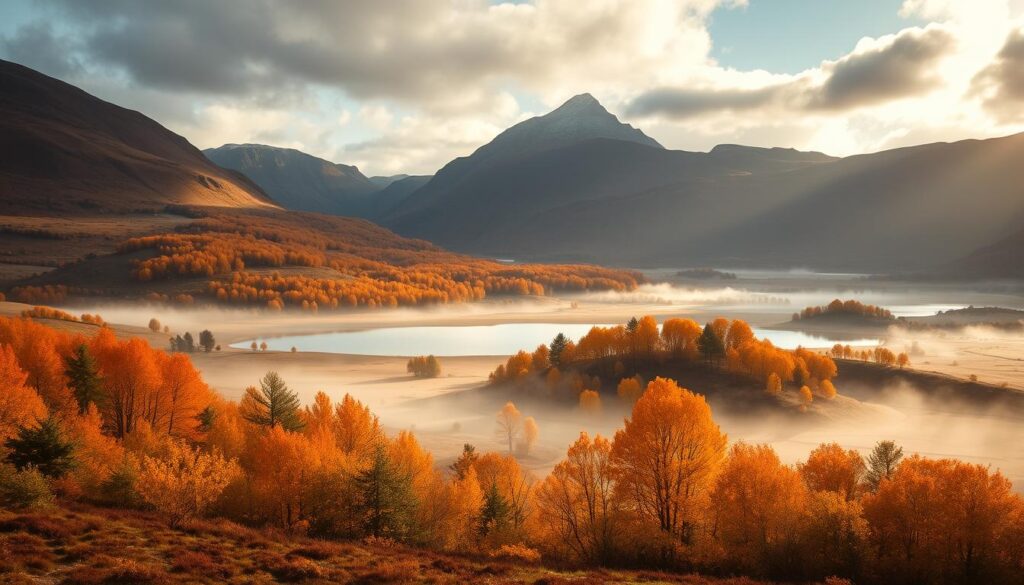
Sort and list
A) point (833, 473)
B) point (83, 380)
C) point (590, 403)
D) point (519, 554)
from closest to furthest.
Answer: point (519, 554) < point (833, 473) < point (83, 380) < point (590, 403)

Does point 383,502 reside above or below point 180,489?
below

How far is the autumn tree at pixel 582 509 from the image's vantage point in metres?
38.1

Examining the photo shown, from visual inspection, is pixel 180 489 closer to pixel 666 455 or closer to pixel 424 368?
pixel 666 455

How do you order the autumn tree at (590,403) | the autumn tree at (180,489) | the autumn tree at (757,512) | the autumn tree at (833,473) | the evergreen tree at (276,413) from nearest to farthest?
1. the autumn tree at (180,489)
2. the autumn tree at (757,512)
3. the autumn tree at (833,473)
4. the evergreen tree at (276,413)
5. the autumn tree at (590,403)

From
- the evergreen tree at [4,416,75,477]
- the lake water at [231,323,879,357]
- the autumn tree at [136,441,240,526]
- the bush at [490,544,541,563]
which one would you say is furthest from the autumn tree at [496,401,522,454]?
the lake water at [231,323,879,357]

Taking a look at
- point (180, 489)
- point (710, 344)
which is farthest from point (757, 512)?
point (710, 344)

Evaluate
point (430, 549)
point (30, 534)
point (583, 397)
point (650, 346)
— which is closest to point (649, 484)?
point (430, 549)

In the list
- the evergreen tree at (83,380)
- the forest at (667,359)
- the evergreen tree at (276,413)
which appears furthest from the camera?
the forest at (667,359)

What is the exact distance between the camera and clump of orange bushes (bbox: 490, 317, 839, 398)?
8894 cm

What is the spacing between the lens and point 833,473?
44656mm

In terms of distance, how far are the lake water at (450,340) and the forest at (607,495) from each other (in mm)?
97280

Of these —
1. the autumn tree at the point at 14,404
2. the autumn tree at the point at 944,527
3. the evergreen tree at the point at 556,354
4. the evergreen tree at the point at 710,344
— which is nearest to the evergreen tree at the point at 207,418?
the autumn tree at the point at 14,404

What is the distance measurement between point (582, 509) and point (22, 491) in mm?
29367

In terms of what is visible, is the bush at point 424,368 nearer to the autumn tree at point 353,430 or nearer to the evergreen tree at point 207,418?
the evergreen tree at point 207,418
